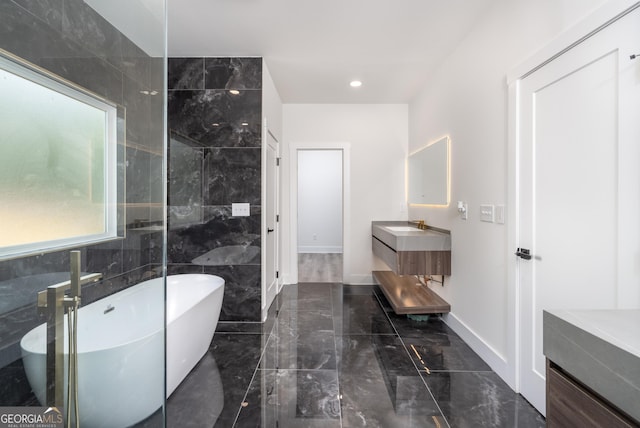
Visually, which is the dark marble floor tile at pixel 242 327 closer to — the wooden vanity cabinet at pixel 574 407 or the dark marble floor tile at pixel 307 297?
the dark marble floor tile at pixel 307 297

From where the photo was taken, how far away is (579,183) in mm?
1344

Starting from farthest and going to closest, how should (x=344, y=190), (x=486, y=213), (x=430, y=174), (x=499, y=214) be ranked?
1. (x=344, y=190)
2. (x=430, y=174)
3. (x=486, y=213)
4. (x=499, y=214)

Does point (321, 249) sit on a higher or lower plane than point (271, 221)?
lower

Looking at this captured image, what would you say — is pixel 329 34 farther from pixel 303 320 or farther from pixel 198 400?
pixel 198 400

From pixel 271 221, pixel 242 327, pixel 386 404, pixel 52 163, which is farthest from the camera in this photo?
A: pixel 271 221

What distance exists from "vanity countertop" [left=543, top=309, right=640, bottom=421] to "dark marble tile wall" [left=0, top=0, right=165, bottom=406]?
1.35 meters

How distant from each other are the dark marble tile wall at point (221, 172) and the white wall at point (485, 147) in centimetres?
→ 188

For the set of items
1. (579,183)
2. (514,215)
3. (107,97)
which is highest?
(107,97)

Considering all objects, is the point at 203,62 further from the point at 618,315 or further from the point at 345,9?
the point at 618,315

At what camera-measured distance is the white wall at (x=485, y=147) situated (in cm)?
166

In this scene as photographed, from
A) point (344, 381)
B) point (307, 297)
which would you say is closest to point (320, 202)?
point (307, 297)

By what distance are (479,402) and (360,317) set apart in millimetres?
1397

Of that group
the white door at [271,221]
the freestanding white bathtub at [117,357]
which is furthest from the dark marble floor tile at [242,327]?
the freestanding white bathtub at [117,357]

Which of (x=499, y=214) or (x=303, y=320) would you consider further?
(x=303, y=320)
